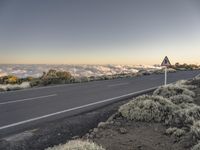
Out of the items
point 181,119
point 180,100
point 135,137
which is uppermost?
point 180,100

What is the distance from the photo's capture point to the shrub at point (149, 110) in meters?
7.07

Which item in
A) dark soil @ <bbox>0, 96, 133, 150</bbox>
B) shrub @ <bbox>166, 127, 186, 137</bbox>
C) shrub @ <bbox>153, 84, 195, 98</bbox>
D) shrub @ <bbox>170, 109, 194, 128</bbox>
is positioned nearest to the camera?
dark soil @ <bbox>0, 96, 133, 150</bbox>

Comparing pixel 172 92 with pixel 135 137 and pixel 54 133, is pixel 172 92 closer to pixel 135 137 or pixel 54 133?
pixel 135 137

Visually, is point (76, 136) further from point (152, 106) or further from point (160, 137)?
point (152, 106)

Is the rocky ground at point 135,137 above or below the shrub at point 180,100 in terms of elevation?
below

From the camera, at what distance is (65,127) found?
6.45m

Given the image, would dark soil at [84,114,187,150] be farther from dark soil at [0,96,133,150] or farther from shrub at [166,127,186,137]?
dark soil at [0,96,133,150]

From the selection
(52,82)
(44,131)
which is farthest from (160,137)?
A: (52,82)

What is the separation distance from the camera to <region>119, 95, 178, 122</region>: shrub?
707 centimetres

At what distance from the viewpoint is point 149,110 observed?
7.30 meters

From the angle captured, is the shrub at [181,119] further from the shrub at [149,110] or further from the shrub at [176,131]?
the shrub at [176,131]

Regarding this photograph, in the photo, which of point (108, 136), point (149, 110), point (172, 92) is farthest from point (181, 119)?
point (172, 92)

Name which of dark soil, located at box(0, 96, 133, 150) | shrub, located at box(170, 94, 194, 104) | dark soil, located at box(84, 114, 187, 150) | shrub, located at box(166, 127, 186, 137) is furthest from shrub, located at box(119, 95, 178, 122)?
shrub, located at box(170, 94, 194, 104)

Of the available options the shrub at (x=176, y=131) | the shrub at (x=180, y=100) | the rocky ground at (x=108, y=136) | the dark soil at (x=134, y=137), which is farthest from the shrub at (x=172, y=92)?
→ the shrub at (x=176, y=131)
